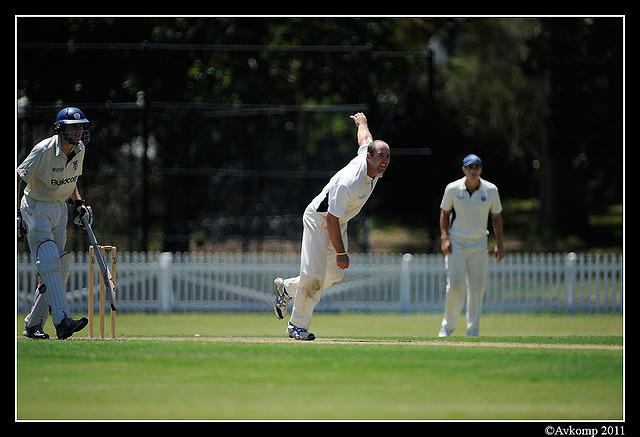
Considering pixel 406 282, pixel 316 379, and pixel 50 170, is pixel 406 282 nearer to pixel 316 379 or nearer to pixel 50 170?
pixel 50 170

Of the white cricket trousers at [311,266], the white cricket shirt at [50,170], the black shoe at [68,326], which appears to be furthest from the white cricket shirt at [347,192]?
the black shoe at [68,326]

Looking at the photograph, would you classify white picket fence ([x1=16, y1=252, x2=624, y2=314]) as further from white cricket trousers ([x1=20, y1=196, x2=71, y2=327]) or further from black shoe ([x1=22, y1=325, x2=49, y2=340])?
white cricket trousers ([x1=20, y1=196, x2=71, y2=327])

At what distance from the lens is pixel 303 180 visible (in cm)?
2247

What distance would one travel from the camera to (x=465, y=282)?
14.2 metres

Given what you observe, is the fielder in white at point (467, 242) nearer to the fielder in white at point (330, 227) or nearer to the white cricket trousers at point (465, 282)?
the white cricket trousers at point (465, 282)

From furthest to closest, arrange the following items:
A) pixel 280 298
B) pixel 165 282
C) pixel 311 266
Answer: pixel 165 282
pixel 280 298
pixel 311 266

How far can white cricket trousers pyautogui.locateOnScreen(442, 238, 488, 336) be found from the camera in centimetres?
1412

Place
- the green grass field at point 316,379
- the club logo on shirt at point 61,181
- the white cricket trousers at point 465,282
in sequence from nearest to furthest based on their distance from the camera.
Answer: the green grass field at point 316,379 → the club logo on shirt at point 61,181 → the white cricket trousers at point 465,282

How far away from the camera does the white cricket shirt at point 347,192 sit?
11281 millimetres

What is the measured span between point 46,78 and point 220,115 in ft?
11.3

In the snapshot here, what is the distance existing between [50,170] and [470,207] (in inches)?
205

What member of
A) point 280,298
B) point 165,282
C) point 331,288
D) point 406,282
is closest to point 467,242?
point 280,298

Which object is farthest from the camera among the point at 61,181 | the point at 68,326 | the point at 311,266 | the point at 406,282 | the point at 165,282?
the point at 406,282

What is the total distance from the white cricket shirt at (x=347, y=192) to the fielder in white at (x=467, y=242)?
2.79 metres
